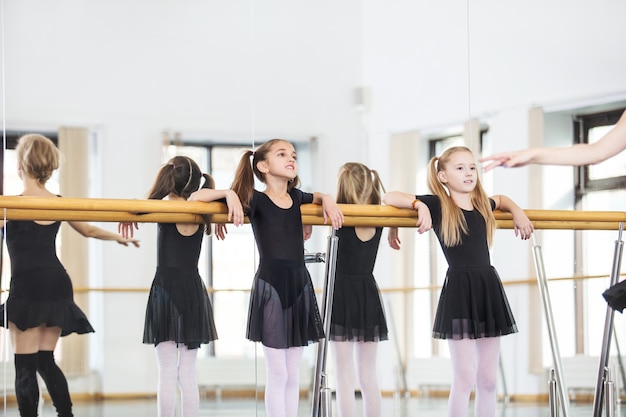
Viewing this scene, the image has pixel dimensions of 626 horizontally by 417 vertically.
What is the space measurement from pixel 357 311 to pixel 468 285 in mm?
405

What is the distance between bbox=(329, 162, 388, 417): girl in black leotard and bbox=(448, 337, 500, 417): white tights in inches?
12.4

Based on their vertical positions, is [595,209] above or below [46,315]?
above

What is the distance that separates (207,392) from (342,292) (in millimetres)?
595

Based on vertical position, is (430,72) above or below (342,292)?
above

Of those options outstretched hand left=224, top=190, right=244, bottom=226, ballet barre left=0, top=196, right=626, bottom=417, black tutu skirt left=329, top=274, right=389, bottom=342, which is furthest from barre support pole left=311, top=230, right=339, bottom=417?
outstretched hand left=224, top=190, right=244, bottom=226

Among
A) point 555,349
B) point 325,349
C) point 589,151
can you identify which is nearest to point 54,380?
point 325,349

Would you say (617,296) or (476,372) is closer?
(617,296)

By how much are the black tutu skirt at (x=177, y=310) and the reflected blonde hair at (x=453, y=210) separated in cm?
88

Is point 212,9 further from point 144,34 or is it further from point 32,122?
point 32,122

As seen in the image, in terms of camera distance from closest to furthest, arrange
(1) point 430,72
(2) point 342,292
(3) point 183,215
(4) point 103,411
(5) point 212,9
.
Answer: (3) point 183,215 → (4) point 103,411 → (2) point 342,292 → (5) point 212,9 → (1) point 430,72

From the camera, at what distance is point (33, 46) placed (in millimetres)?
3781

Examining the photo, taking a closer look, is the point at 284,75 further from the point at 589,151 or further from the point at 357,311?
the point at 589,151

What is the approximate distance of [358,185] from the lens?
13.3ft

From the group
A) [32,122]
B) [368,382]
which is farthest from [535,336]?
[32,122]
